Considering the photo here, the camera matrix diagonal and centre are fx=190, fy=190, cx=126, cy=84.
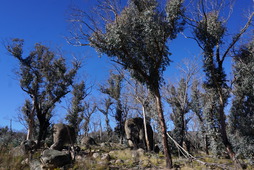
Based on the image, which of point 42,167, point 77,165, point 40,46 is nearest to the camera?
point 42,167

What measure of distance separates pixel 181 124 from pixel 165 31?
12311mm

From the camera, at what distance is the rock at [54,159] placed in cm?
922

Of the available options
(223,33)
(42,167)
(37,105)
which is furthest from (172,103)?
(42,167)

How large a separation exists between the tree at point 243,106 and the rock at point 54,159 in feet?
37.5

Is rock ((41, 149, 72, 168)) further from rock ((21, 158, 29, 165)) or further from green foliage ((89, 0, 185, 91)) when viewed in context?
green foliage ((89, 0, 185, 91))

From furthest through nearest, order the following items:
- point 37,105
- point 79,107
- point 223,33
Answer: point 79,107 < point 37,105 < point 223,33

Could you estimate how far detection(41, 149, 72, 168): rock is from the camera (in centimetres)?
922

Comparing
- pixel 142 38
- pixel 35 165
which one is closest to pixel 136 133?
pixel 142 38

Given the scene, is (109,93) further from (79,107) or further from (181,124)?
(181,124)

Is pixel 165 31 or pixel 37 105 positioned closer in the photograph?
pixel 165 31

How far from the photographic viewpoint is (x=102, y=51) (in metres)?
11.4

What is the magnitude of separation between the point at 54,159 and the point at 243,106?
1506cm

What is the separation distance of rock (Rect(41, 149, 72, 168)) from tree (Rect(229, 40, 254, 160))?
11.4 metres

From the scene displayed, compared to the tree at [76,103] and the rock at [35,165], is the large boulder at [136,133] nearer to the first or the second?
the tree at [76,103]
